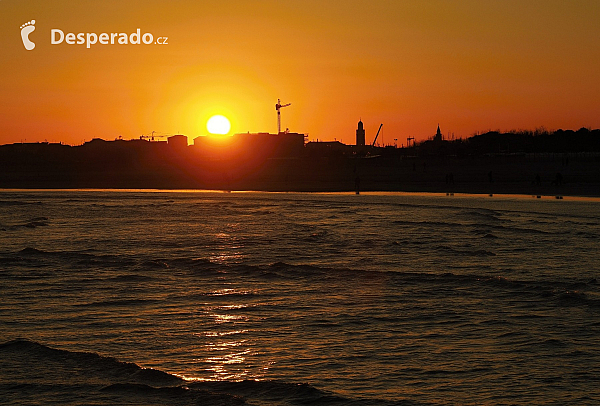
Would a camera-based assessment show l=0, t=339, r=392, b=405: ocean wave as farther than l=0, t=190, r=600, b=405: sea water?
No

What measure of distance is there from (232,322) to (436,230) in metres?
17.8

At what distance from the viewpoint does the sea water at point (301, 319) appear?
8.65 m

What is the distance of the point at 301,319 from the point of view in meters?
12.3

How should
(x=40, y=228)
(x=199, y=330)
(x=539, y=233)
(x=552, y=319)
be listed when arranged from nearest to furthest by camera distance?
(x=199, y=330), (x=552, y=319), (x=539, y=233), (x=40, y=228)

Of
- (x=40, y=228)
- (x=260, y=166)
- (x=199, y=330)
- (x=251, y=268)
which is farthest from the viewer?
(x=260, y=166)

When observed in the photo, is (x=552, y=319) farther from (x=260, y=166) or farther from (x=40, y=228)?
(x=260, y=166)

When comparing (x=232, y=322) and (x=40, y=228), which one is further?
(x=40, y=228)

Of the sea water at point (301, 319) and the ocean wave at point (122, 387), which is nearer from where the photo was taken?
the ocean wave at point (122, 387)

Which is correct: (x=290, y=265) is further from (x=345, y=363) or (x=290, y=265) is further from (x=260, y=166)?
(x=260, y=166)

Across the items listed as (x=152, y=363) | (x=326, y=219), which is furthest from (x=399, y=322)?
(x=326, y=219)

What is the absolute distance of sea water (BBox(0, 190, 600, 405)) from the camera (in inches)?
340

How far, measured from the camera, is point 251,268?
727 inches

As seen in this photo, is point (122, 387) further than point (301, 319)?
No

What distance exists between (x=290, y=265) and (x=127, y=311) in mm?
6574
